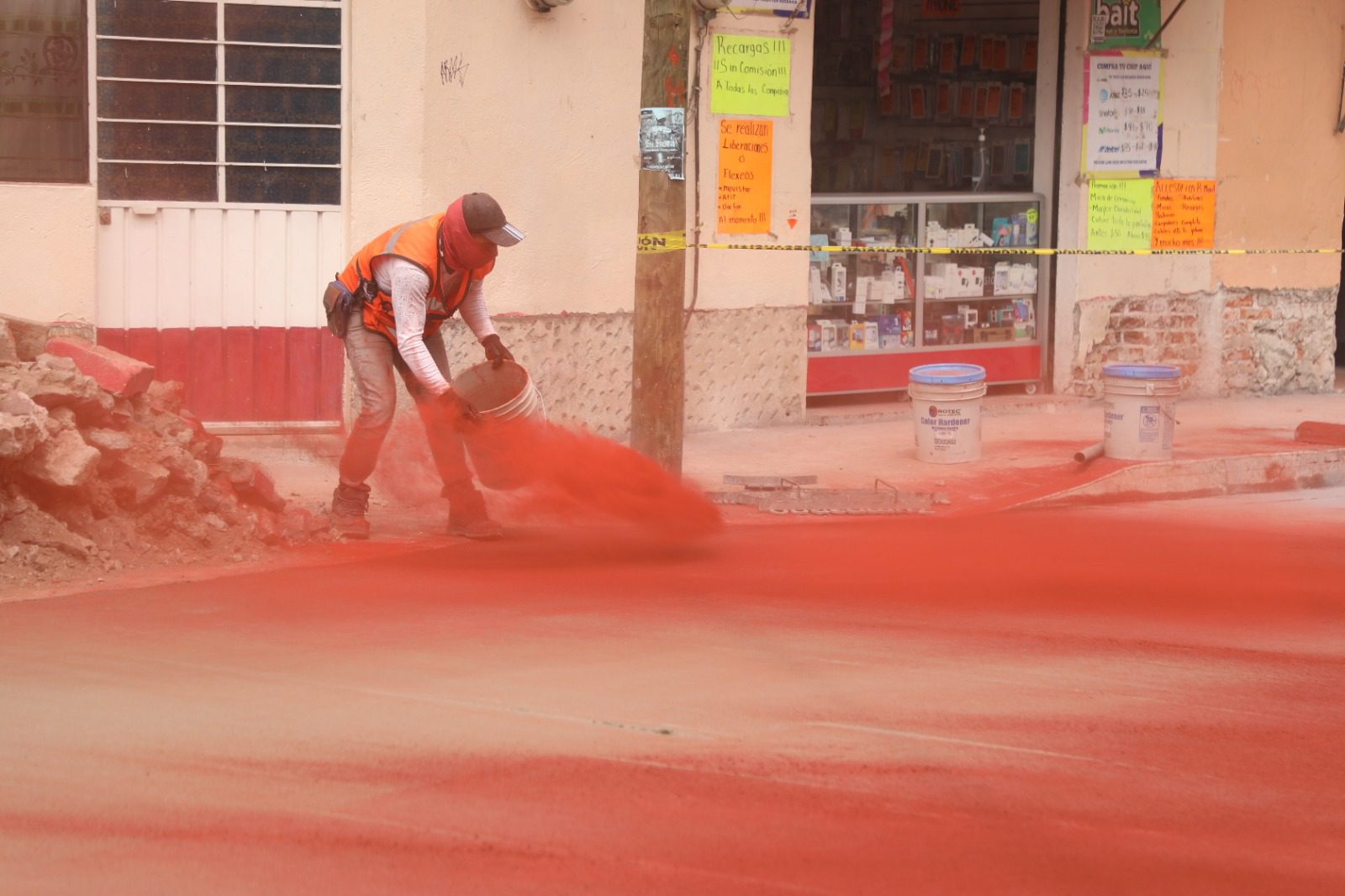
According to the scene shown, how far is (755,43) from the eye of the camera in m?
12.0

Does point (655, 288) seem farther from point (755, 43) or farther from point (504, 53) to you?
point (755, 43)

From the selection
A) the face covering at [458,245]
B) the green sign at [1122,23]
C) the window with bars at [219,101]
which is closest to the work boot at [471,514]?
the face covering at [458,245]

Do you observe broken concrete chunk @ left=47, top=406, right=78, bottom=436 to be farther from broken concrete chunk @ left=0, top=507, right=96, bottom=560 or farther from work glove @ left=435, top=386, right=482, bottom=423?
work glove @ left=435, top=386, right=482, bottom=423

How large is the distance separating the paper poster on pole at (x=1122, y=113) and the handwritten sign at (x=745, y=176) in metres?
3.26

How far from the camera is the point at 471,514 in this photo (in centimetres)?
844

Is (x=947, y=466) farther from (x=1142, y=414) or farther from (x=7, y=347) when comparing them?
(x=7, y=347)

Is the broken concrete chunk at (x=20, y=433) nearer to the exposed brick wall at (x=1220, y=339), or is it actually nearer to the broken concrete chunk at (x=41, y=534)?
the broken concrete chunk at (x=41, y=534)

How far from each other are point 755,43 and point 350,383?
149 inches

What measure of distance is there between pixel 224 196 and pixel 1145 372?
5.80 metres

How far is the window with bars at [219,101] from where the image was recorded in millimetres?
10133

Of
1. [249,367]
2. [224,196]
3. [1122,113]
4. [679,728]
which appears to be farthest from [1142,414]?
[679,728]

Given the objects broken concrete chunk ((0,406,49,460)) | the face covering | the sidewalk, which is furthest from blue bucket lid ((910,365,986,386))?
broken concrete chunk ((0,406,49,460))

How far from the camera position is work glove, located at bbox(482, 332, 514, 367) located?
792cm

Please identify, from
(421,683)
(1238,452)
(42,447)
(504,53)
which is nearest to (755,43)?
(504,53)
